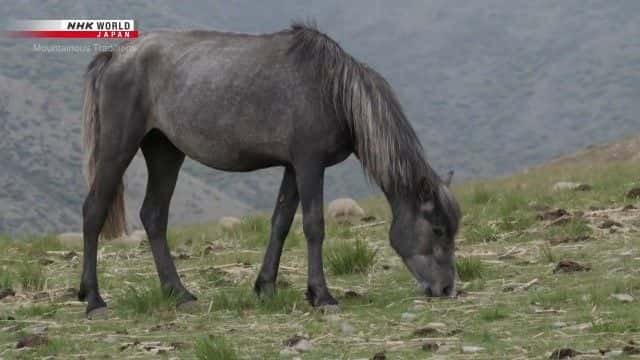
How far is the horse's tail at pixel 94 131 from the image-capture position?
9867 millimetres

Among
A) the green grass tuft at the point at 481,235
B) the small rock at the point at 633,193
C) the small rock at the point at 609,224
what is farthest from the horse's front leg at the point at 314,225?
the small rock at the point at 633,193

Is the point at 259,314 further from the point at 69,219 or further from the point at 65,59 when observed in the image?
the point at 65,59

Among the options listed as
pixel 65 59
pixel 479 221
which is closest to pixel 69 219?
pixel 65 59

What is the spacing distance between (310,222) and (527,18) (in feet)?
564

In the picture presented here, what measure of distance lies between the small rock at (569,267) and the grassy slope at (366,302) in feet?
0.28

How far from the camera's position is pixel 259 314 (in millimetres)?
8656

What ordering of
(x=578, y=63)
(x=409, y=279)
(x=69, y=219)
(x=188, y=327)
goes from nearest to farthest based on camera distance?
(x=188, y=327)
(x=409, y=279)
(x=69, y=219)
(x=578, y=63)

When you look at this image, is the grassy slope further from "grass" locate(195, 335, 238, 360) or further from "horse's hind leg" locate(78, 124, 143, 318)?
"horse's hind leg" locate(78, 124, 143, 318)

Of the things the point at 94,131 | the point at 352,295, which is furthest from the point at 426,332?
the point at 94,131

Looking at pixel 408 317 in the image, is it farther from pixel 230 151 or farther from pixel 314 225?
pixel 230 151

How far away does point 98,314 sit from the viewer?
29.7 ft

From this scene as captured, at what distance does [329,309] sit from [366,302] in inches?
18.4

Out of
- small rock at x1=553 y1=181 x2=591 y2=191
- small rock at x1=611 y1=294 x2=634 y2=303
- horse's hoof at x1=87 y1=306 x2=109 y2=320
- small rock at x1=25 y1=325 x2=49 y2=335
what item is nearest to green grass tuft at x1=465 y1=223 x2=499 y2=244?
small rock at x1=553 y1=181 x2=591 y2=191

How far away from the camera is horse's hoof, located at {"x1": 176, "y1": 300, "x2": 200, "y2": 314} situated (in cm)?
898
